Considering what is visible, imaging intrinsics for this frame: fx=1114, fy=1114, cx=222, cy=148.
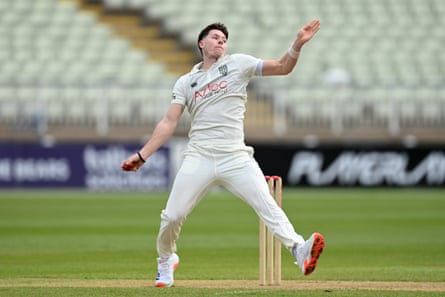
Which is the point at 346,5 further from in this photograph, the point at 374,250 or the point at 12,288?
the point at 12,288

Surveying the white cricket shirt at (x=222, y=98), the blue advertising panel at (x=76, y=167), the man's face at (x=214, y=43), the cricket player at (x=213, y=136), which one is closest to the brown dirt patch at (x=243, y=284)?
the cricket player at (x=213, y=136)

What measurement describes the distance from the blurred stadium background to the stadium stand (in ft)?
0.10

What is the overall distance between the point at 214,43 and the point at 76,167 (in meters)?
17.6

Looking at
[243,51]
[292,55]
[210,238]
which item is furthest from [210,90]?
[243,51]

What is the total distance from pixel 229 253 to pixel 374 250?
1.94 meters

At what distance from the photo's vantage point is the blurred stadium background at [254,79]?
26.8 m

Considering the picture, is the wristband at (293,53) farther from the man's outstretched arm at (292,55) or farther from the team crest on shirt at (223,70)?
the team crest on shirt at (223,70)

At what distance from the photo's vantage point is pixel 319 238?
341 inches

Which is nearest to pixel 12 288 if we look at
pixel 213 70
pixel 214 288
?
pixel 214 288

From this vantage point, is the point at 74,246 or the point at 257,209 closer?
the point at 257,209

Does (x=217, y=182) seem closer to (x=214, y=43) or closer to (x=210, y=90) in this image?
(x=210, y=90)

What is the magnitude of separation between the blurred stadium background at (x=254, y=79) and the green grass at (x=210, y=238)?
155 centimetres

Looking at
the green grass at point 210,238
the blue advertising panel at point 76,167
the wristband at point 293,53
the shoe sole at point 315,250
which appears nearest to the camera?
the shoe sole at point 315,250

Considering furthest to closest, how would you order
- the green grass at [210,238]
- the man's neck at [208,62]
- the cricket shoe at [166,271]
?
the green grass at [210,238]
the cricket shoe at [166,271]
the man's neck at [208,62]
